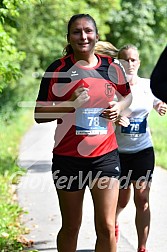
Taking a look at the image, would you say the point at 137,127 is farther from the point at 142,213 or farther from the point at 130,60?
the point at 142,213

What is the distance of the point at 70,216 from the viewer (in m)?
5.10

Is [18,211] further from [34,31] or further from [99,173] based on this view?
[34,31]

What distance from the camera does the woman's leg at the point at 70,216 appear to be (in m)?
5.04

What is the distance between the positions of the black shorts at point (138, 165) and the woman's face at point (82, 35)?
5.17ft

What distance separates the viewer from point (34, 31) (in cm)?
2209

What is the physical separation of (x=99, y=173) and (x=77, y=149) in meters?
0.24

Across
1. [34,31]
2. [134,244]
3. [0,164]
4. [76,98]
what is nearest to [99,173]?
[76,98]

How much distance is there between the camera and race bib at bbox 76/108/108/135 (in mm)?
4949

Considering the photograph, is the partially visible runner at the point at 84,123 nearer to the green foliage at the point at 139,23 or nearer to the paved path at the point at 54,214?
the paved path at the point at 54,214

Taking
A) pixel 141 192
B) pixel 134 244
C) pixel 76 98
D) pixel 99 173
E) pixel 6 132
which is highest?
pixel 76 98

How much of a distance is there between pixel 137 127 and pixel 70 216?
1452 mm

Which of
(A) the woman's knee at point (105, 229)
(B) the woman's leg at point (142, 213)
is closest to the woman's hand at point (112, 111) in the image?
(A) the woman's knee at point (105, 229)

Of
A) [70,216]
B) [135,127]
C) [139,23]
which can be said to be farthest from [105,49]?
[139,23]

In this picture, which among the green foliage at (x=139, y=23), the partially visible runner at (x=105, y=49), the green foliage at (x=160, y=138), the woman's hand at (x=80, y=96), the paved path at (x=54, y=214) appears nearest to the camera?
the woman's hand at (x=80, y=96)
